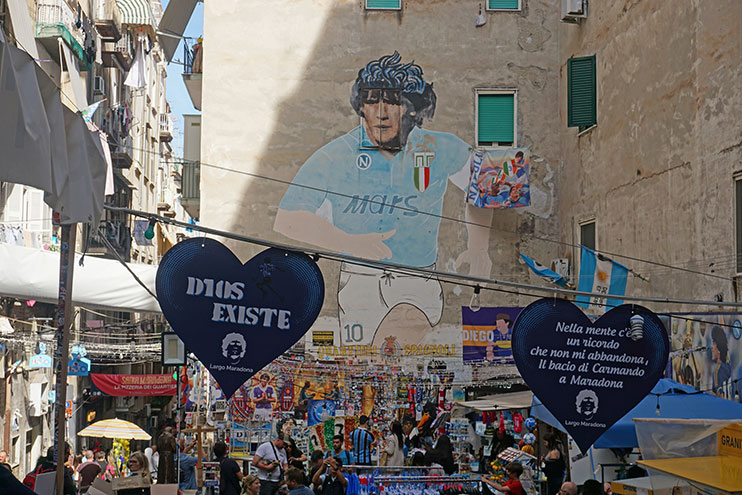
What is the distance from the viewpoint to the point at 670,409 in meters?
11.4

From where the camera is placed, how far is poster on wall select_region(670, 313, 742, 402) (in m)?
12.5

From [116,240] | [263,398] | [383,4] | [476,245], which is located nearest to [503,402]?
[476,245]

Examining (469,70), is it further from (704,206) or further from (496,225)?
(704,206)

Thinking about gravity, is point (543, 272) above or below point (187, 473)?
above

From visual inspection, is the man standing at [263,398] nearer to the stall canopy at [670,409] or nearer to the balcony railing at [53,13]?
the stall canopy at [670,409]

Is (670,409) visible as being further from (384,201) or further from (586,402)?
(384,201)

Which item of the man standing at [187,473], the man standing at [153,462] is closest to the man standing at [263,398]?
the man standing at [153,462]

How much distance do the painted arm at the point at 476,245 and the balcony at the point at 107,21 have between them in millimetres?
16992

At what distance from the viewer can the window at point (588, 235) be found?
758 inches

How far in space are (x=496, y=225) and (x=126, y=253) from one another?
19126 mm

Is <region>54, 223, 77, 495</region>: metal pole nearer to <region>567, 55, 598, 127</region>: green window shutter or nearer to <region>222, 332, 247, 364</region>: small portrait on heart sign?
<region>222, 332, 247, 364</region>: small portrait on heart sign

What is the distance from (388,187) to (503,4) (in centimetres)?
499

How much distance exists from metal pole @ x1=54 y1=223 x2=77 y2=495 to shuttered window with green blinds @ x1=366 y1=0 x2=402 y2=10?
16649 mm

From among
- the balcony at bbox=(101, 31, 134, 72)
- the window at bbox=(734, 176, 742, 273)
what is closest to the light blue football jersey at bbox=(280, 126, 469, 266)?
the window at bbox=(734, 176, 742, 273)
